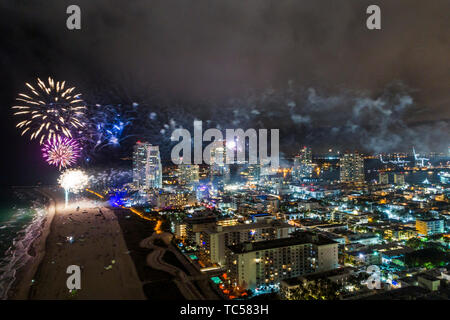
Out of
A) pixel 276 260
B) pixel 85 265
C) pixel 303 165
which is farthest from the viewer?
pixel 303 165

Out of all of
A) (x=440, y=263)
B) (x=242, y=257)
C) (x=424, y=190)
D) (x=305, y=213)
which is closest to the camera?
(x=242, y=257)

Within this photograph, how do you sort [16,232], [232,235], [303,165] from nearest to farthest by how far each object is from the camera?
[232,235] < [16,232] < [303,165]

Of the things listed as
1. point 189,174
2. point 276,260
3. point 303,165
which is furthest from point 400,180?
point 276,260

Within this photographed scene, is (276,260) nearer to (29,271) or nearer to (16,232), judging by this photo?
(29,271)

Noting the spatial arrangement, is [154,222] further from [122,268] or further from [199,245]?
[122,268]
